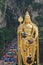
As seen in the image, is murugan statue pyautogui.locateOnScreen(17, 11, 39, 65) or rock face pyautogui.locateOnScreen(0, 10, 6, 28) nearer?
murugan statue pyautogui.locateOnScreen(17, 11, 39, 65)

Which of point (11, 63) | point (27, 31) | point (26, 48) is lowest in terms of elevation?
point (11, 63)

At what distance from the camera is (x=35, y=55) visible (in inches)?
194

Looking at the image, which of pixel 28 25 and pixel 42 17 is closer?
pixel 28 25

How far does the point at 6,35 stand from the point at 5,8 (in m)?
0.65

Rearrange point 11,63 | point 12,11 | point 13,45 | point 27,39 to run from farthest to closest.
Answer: point 12,11, point 13,45, point 11,63, point 27,39

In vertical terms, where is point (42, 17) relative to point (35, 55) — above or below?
above

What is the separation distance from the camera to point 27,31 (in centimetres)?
484

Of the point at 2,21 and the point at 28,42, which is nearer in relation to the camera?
the point at 28,42

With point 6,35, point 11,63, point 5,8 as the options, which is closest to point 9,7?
point 5,8

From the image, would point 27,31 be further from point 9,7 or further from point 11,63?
point 9,7

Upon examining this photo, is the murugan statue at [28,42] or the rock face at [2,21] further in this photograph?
the rock face at [2,21]

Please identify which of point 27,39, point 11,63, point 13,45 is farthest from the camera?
point 13,45

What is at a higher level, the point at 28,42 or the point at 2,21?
the point at 2,21

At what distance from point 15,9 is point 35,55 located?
1.77 metres
